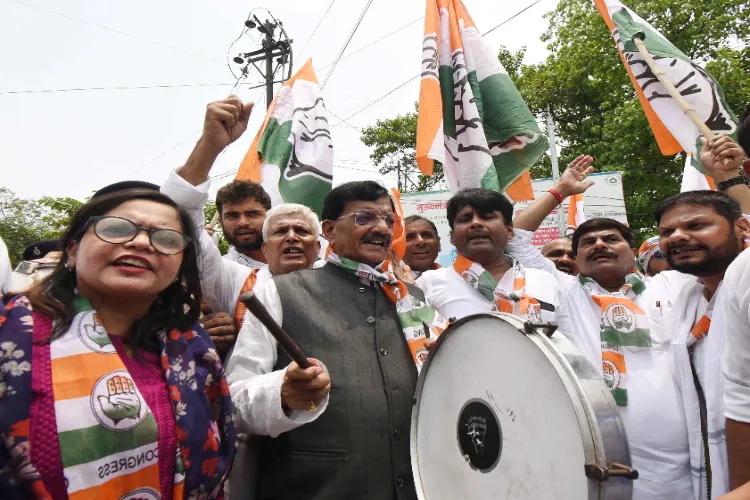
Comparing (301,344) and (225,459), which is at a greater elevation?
(301,344)

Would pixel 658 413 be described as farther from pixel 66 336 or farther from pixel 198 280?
pixel 66 336

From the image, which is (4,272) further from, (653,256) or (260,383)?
(653,256)

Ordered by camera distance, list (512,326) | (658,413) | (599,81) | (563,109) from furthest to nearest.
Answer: (563,109), (599,81), (658,413), (512,326)

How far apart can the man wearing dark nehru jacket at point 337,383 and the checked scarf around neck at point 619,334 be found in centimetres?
113

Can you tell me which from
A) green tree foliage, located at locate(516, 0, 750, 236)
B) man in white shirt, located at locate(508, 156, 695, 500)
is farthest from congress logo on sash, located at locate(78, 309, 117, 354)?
green tree foliage, located at locate(516, 0, 750, 236)

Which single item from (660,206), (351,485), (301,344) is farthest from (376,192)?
(660,206)

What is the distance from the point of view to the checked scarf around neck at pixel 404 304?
2.04m

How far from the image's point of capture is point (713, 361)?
2311mm

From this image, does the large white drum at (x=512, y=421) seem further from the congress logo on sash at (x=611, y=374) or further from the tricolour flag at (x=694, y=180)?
the tricolour flag at (x=694, y=180)

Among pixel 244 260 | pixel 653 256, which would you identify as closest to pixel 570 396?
pixel 244 260

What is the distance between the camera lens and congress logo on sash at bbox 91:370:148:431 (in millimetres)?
1317

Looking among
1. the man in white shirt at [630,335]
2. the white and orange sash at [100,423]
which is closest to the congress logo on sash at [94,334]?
the white and orange sash at [100,423]

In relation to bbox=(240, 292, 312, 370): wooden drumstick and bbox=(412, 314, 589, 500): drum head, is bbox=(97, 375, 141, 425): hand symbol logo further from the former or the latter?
bbox=(412, 314, 589, 500): drum head

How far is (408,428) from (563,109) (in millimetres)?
18890
